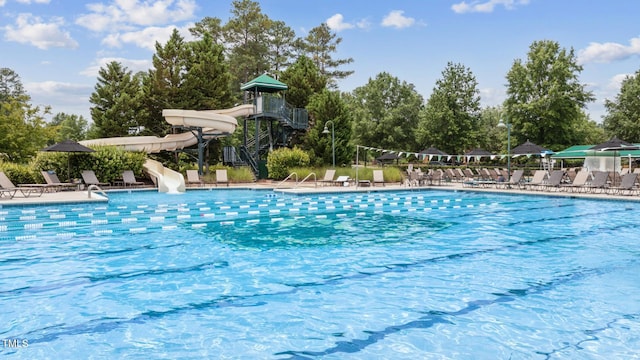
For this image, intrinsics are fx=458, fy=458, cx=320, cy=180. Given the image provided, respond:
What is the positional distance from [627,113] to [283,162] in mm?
32523

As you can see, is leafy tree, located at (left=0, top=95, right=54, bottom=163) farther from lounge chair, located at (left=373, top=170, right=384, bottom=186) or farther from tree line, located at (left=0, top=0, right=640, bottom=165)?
lounge chair, located at (left=373, top=170, right=384, bottom=186)

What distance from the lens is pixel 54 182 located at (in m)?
17.6

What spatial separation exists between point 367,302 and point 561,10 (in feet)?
76.7

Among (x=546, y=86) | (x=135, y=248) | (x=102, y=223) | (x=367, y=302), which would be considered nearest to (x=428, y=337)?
(x=367, y=302)

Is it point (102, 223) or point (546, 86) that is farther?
point (546, 86)

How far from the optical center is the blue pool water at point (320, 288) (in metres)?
3.94

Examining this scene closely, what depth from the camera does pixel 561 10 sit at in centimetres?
2286

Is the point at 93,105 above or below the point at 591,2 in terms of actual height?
below

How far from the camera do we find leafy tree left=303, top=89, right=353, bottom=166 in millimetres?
27219

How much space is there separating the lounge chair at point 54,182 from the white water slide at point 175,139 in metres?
3.37

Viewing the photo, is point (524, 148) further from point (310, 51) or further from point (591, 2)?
point (310, 51)

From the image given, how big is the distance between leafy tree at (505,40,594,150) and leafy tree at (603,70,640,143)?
6910 millimetres

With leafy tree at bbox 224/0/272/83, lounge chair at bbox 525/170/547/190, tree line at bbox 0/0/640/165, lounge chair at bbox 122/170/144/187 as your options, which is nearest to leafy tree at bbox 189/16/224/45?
tree line at bbox 0/0/640/165

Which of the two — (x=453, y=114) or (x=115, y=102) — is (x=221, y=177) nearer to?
(x=115, y=102)
